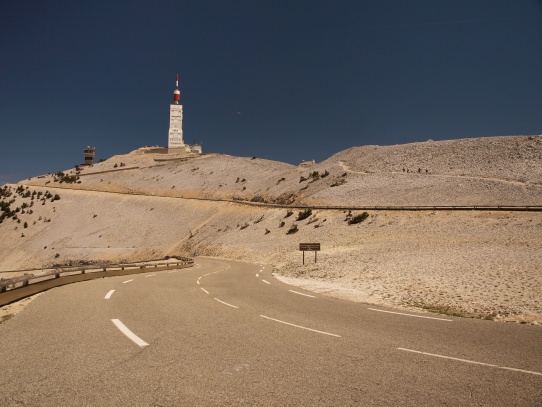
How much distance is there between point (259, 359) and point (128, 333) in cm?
341

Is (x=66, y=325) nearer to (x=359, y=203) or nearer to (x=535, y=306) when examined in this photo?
(x=535, y=306)

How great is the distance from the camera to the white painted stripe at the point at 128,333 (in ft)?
24.2

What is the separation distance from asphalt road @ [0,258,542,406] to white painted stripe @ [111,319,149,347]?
2.9 inches

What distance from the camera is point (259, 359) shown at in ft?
→ 21.3

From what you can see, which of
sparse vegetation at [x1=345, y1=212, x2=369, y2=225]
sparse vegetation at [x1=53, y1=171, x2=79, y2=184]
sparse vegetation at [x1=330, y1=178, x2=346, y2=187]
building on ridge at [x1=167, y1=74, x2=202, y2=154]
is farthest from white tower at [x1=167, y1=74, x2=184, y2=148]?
sparse vegetation at [x1=345, y1=212, x2=369, y2=225]

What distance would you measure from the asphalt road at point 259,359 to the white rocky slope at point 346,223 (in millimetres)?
4801

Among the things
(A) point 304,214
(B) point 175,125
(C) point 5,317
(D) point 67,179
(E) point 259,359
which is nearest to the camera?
Answer: (E) point 259,359

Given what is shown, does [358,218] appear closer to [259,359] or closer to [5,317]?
[5,317]

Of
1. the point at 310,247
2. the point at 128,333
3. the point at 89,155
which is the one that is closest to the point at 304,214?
the point at 310,247

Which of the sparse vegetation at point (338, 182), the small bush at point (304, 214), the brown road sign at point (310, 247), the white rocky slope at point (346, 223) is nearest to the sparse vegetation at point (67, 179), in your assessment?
the white rocky slope at point (346, 223)

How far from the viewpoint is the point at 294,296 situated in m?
15.4

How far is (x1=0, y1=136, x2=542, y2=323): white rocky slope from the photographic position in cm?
1847

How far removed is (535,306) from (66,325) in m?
14.6

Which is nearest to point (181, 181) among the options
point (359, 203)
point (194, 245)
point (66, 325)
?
point (194, 245)
